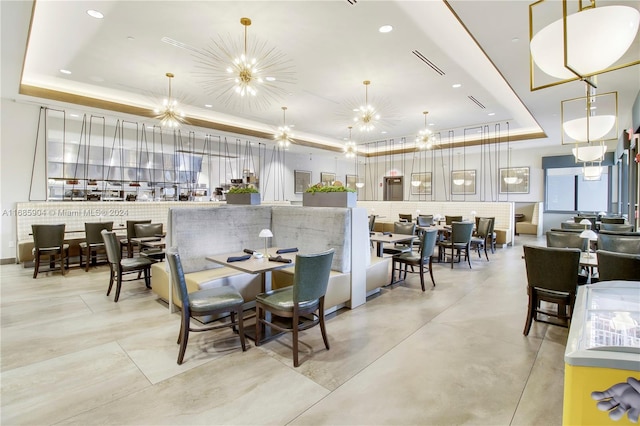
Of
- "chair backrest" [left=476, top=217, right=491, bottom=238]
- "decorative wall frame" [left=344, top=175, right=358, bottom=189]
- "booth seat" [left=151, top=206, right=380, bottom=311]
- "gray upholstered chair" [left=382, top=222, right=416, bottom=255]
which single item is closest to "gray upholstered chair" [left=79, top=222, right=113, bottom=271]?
"booth seat" [left=151, top=206, right=380, bottom=311]

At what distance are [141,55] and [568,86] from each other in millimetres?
7686

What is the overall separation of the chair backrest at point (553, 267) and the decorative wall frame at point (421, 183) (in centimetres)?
1126

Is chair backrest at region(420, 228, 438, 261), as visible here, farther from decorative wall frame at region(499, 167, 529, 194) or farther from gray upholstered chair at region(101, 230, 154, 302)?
decorative wall frame at region(499, 167, 529, 194)

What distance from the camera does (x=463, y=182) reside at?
44.0ft

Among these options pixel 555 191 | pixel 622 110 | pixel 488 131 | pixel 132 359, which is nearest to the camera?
pixel 132 359

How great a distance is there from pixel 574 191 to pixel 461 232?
8404 mm

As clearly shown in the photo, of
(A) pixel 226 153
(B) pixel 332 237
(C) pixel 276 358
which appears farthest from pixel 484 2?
(A) pixel 226 153

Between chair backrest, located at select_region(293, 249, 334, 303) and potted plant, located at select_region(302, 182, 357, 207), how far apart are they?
1.50m

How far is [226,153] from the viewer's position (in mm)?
11430

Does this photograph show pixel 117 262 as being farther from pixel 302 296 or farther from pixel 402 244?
pixel 402 244

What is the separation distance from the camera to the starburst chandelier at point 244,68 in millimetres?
4688

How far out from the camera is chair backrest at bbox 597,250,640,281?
2.78 meters

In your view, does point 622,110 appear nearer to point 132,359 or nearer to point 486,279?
point 486,279

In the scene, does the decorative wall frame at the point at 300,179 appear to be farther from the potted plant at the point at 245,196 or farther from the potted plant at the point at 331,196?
the potted plant at the point at 331,196
